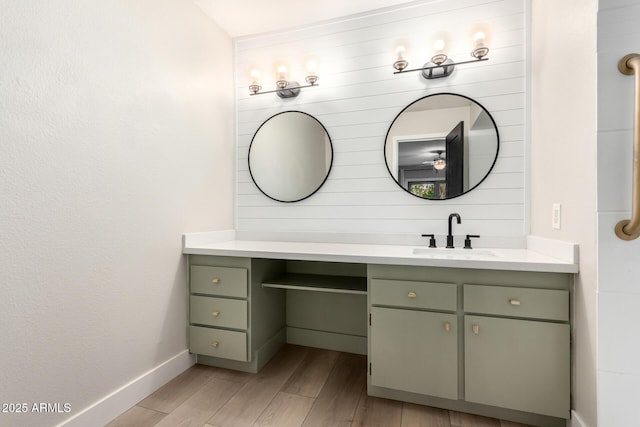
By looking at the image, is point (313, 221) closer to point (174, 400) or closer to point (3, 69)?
point (174, 400)

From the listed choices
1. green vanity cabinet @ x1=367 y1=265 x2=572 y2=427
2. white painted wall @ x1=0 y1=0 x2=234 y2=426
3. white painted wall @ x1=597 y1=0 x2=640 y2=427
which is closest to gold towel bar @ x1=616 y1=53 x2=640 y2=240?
white painted wall @ x1=597 y1=0 x2=640 y2=427

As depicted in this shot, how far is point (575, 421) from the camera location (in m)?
1.31

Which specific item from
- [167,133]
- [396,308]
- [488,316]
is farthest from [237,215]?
[488,316]

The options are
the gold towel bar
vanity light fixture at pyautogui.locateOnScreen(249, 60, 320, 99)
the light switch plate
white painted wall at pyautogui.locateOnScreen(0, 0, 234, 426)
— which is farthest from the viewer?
vanity light fixture at pyautogui.locateOnScreen(249, 60, 320, 99)

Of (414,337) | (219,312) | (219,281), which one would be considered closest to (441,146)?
(414,337)

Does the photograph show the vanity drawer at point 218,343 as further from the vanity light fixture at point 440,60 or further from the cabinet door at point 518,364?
the vanity light fixture at point 440,60

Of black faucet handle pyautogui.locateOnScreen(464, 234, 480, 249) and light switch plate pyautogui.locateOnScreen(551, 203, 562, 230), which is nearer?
light switch plate pyautogui.locateOnScreen(551, 203, 562, 230)

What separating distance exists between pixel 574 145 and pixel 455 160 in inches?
28.0

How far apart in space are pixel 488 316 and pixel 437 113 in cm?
135

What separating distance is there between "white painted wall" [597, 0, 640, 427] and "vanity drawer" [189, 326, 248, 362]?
5.88 feet

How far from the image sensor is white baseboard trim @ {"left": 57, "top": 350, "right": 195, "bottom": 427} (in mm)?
1370

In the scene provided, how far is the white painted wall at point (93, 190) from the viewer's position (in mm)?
1147

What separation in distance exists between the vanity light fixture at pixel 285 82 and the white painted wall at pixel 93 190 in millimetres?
432

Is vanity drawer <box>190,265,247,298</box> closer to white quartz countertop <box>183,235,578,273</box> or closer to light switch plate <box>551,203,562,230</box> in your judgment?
→ white quartz countertop <box>183,235,578,273</box>
